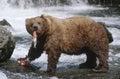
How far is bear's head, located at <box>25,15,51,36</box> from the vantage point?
838cm

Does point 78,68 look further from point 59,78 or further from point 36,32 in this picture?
point 36,32

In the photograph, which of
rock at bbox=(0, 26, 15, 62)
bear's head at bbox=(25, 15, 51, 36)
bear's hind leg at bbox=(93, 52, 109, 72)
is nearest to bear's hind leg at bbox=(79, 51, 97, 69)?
bear's hind leg at bbox=(93, 52, 109, 72)

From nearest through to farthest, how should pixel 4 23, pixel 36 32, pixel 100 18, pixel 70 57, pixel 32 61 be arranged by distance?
pixel 36 32
pixel 32 61
pixel 70 57
pixel 4 23
pixel 100 18

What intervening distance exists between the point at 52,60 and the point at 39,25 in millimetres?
728

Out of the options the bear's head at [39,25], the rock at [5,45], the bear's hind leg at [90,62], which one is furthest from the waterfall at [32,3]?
the bear's head at [39,25]

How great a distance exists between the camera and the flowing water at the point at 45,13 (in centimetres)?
1037

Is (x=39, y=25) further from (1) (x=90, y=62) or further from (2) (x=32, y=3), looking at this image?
(2) (x=32, y=3)

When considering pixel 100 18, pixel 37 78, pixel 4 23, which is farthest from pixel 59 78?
pixel 100 18

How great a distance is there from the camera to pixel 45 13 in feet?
73.2

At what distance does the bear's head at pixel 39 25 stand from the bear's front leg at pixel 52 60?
1.33 feet

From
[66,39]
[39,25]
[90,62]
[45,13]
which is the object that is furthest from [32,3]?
[39,25]

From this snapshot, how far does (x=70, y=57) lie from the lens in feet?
34.7

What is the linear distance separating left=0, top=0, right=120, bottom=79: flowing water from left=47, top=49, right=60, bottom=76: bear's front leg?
24 centimetres

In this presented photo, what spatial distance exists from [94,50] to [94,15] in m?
12.1
